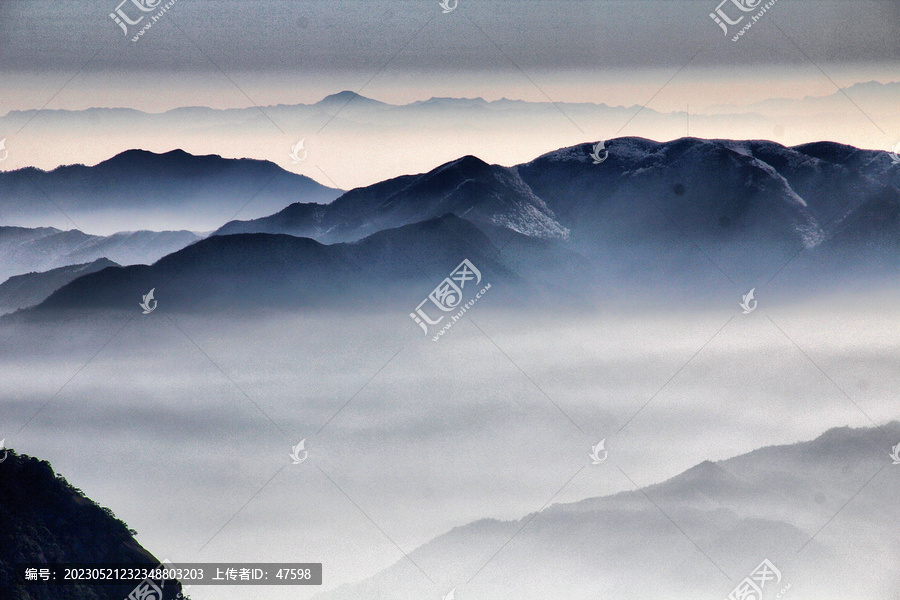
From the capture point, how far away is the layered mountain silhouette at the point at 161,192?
75.9ft

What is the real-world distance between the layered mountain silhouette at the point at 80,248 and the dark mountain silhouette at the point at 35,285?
24cm

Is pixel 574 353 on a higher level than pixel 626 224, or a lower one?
lower

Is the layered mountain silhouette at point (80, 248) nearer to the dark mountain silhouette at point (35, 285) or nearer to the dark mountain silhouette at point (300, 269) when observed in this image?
the dark mountain silhouette at point (35, 285)

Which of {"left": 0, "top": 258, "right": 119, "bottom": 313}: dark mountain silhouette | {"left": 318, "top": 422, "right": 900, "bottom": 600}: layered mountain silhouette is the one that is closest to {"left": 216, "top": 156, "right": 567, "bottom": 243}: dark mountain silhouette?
{"left": 0, "top": 258, "right": 119, "bottom": 313}: dark mountain silhouette

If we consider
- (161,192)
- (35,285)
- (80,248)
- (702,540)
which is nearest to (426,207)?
(161,192)

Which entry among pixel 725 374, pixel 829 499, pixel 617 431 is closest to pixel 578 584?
pixel 829 499

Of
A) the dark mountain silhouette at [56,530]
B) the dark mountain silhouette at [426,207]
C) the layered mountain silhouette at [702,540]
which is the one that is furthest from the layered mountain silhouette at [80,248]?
the dark mountain silhouette at [56,530]

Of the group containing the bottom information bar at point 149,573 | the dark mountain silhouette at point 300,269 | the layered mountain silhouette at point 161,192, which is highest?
the layered mountain silhouette at point 161,192

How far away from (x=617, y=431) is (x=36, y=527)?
2298 cm

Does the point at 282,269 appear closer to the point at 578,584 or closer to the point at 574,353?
the point at 574,353

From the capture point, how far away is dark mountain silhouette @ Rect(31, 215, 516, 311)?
28438mm

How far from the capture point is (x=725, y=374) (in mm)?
32375

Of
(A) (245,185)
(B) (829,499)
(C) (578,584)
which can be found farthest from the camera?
(A) (245,185)

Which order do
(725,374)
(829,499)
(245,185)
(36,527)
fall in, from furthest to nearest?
(725,374)
(245,185)
(829,499)
(36,527)
